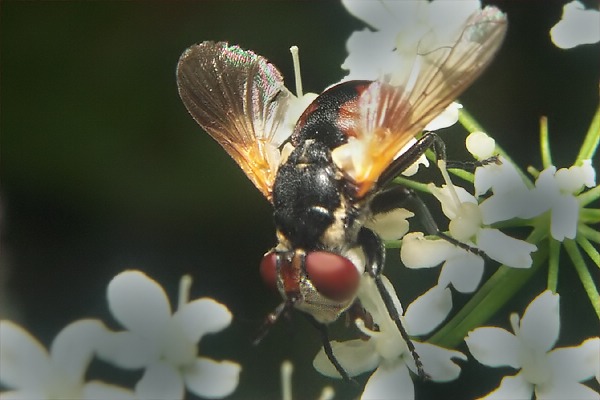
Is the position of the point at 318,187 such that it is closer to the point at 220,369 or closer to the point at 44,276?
the point at 220,369

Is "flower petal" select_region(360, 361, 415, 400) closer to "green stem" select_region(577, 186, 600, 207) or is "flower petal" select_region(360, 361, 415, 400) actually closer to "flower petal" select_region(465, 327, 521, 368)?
"flower petal" select_region(465, 327, 521, 368)

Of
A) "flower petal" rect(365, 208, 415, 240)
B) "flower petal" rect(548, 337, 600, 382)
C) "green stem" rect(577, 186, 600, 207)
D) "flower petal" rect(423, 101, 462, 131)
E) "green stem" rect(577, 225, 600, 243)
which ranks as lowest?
"flower petal" rect(548, 337, 600, 382)

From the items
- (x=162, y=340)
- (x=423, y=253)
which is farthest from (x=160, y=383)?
(x=423, y=253)

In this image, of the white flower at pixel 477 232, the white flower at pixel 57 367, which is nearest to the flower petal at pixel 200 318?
the white flower at pixel 57 367

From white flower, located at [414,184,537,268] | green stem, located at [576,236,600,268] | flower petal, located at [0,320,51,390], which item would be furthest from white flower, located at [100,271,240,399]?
green stem, located at [576,236,600,268]

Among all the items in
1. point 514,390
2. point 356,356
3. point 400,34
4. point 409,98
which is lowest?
point 514,390

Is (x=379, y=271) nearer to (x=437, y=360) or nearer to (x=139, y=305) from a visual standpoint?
(x=437, y=360)
